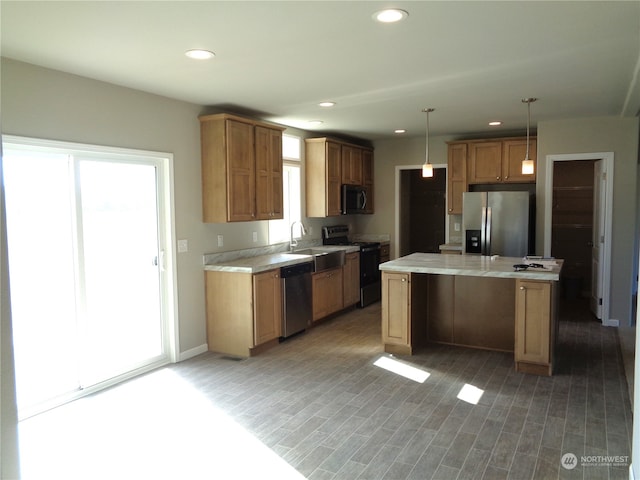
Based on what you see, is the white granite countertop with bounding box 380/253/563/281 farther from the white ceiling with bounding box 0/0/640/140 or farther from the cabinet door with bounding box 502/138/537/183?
the cabinet door with bounding box 502/138/537/183

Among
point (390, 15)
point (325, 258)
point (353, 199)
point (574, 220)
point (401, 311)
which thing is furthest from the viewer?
point (574, 220)

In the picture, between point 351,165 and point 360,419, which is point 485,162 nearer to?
point 351,165

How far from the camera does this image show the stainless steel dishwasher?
16.7ft

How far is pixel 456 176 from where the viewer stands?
273 inches

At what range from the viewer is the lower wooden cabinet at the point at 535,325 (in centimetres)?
402

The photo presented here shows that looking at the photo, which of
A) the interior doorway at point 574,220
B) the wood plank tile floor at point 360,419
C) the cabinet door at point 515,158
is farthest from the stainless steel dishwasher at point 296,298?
the interior doorway at point 574,220

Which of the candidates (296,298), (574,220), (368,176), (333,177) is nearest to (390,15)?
(296,298)

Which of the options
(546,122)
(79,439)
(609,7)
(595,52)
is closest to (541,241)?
(546,122)

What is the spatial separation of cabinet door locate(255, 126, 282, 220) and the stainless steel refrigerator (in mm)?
2665

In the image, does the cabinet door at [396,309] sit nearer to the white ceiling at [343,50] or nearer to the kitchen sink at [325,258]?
the kitchen sink at [325,258]

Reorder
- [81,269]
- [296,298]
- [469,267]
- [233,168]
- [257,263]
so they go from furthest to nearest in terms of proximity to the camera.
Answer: [296,298] → [257,263] → [233,168] → [469,267] → [81,269]

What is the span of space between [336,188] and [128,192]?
10.8 feet

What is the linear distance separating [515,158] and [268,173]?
3.57 meters

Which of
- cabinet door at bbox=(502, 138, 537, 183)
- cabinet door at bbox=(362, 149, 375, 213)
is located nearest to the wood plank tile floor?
cabinet door at bbox=(502, 138, 537, 183)
